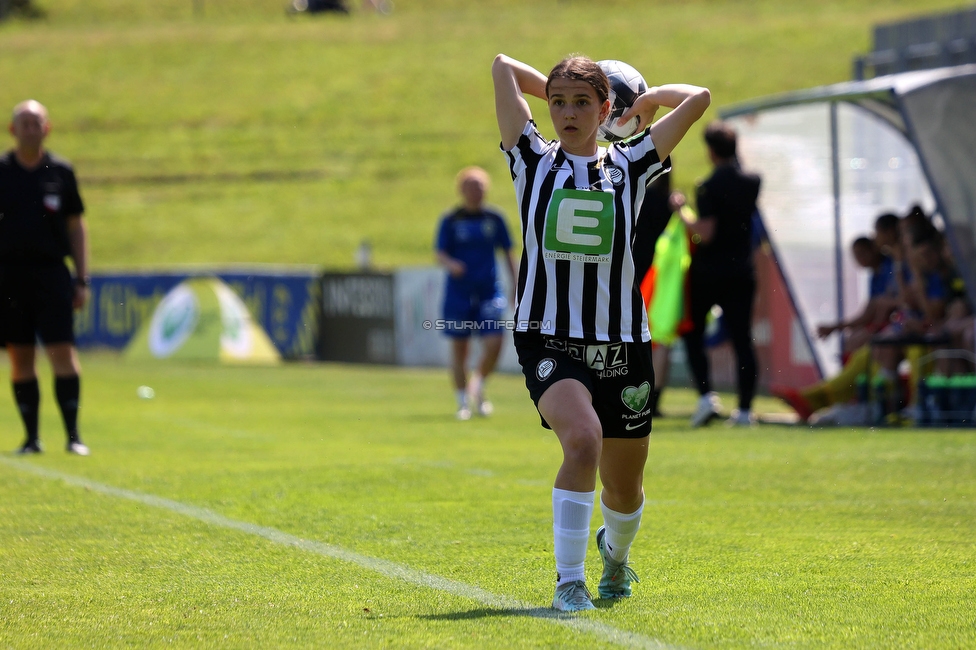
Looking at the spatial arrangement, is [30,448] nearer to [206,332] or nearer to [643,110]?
[643,110]

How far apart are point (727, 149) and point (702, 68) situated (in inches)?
1737

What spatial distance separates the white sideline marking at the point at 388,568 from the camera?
4312 millimetres

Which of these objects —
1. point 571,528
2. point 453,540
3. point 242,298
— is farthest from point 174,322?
point 571,528

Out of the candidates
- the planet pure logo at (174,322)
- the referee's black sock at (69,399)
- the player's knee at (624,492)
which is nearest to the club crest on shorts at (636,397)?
the player's knee at (624,492)

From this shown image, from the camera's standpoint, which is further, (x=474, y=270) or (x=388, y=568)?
(x=474, y=270)

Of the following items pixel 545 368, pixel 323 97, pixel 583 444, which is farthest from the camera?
pixel 323 97

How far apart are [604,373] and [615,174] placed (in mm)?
677

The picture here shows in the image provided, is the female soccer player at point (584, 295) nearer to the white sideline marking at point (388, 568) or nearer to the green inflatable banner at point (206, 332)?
the white sideline marking at point (388, 568)

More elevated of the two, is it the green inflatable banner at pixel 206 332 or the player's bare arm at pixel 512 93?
the player's bare arm at pixel 512 93

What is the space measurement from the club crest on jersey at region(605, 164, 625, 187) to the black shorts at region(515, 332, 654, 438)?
1.80 ft

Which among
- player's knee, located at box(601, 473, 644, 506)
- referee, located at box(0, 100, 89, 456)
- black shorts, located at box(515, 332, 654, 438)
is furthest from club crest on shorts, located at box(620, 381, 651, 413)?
referee, located at box(0, 100, 89, 456)

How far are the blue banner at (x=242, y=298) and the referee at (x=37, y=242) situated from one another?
Answer: 1272 centimetres

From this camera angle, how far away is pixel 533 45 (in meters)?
57.9

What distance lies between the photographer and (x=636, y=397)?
483cm
